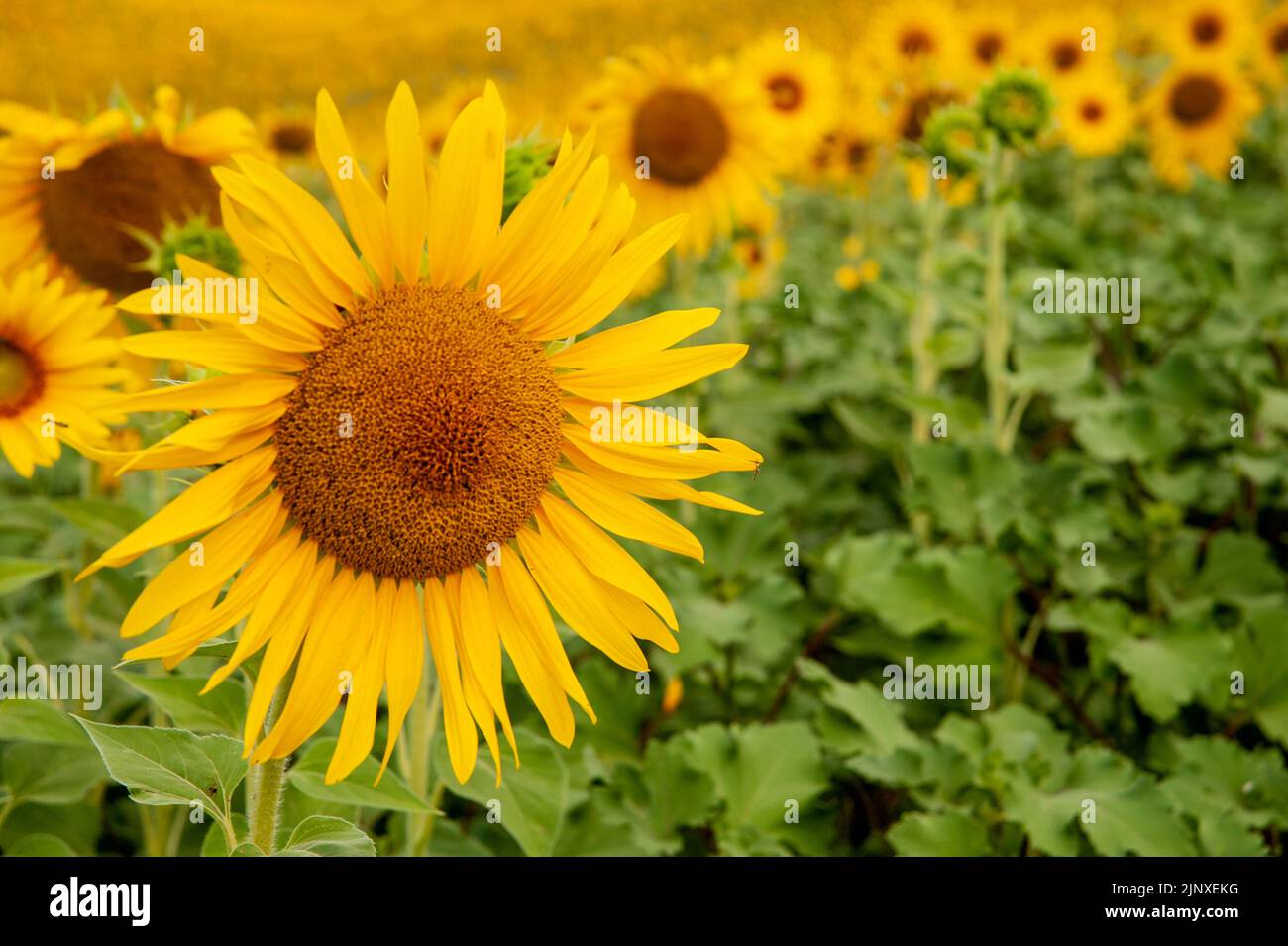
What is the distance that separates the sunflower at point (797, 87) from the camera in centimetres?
448

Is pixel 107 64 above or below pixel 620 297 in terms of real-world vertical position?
above

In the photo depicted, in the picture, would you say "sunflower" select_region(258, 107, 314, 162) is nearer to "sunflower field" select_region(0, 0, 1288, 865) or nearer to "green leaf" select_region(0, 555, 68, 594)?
"sunflower field" select_region(0, 0, 1288, 865)

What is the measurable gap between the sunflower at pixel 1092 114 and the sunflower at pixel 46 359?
4491mm

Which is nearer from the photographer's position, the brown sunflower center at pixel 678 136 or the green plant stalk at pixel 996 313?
the green plant stalk at pixel 996 313

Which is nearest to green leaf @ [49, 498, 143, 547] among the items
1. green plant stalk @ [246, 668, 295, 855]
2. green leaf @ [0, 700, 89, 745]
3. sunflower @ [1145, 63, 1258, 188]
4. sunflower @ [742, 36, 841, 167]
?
green leaf @ [0, 700, 89, 745]

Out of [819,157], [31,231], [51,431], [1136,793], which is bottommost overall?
[1136,793]

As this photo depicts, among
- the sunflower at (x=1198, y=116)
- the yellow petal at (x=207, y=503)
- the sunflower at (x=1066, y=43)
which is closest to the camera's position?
the yellow petal at (x=207, y=503)

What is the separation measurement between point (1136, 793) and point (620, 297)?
1.48m

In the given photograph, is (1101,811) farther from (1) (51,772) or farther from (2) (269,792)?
(1) (51,772)

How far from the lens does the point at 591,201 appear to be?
135 cm

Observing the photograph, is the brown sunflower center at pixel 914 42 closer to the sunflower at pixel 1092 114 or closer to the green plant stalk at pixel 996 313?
the sunflower at pixel 1092 114

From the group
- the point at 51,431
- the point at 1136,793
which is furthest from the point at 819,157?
the point at 51,431

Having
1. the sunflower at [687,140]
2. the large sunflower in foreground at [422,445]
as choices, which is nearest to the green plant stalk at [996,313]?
the sunflower at [687,140]
